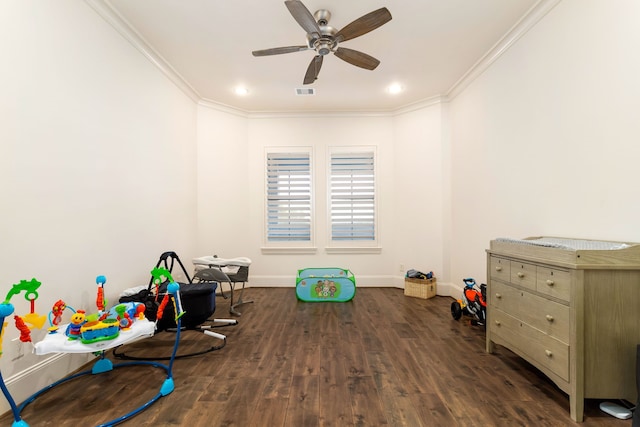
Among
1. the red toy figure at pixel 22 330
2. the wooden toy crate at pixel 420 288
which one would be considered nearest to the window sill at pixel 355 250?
the wooden toy crate at pixel 420 288

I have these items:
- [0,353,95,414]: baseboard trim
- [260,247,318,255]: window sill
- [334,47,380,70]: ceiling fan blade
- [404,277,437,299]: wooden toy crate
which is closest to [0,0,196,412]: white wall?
[0,353,95,414]: baseboard trim

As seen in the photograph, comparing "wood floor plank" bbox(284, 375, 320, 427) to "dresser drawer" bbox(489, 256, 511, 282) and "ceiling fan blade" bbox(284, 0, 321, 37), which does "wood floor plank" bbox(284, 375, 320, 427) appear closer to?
"dresser drawer" bbox(489, 256, 511, 282)

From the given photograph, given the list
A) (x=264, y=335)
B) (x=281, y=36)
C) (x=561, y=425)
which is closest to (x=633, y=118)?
(x=561, y=425)

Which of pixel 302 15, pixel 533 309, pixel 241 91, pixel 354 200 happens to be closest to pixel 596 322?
pixel 533 309

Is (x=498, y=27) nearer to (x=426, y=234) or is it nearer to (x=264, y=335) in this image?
(x=426, y=234)

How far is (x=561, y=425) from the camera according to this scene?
1.65 metres

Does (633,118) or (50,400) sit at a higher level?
(633,118)

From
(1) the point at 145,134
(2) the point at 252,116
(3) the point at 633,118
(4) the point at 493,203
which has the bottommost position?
(4) the point at 493,203

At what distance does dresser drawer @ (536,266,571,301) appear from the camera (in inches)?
69.3

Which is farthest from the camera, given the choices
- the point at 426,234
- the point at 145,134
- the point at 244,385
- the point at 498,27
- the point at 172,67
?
the point at 426,234

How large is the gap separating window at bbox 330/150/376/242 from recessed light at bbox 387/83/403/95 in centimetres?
104

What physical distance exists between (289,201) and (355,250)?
141cm

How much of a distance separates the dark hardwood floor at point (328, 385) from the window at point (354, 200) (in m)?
2.07

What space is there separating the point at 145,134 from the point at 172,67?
3.42ft
